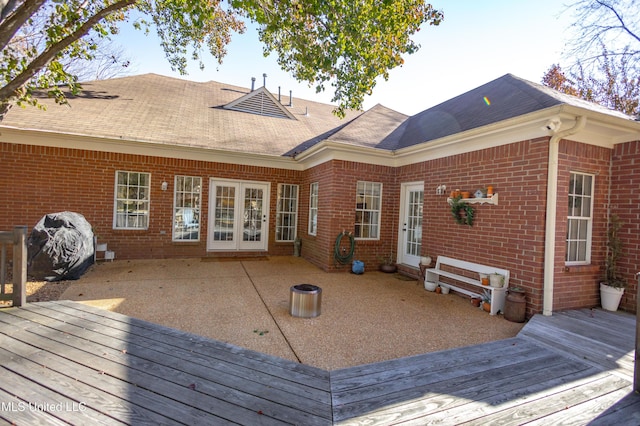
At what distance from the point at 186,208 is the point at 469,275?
24.7ft

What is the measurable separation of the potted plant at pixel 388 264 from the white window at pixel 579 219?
3.67m

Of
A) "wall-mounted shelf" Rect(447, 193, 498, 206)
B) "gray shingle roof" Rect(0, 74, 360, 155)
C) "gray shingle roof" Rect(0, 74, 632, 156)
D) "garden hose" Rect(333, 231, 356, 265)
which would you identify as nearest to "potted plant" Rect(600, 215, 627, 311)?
"wall-mounted shelf" Rect(447, 193, 498, 206)

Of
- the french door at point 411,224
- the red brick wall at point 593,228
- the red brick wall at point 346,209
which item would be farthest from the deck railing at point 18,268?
the red brick wall at point 593,228

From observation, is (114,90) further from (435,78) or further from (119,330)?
(435,78)

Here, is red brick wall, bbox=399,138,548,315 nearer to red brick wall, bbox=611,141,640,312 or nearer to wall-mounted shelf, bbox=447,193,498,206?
wall-mounted shelf, bbox=447,193,498,206

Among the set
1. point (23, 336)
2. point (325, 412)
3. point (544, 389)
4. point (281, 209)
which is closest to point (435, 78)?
point (281, 209)

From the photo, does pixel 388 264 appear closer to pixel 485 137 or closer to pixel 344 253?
pixel 344 253

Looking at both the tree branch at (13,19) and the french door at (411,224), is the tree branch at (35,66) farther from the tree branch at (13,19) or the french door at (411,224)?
the french door at (411,224)

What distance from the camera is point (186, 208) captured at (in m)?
8.63

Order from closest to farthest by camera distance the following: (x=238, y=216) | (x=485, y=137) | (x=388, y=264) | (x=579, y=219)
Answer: (x=579, y=219), (x=485, y=137), (x=388, y=264), (x=238, y=216)

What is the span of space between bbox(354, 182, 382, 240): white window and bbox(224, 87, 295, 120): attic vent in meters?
5.50

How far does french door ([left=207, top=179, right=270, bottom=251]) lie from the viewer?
29.3 feet

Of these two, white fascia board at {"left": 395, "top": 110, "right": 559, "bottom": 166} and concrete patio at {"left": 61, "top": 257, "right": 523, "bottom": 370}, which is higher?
white fascia board at {"left": 395, "top": 110, "right": 559, "bottom": 166}

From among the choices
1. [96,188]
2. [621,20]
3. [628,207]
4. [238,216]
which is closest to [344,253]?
[238,216]
